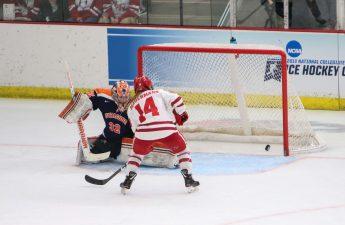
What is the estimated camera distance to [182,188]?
411 inches

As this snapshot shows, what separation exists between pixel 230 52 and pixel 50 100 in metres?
3.90

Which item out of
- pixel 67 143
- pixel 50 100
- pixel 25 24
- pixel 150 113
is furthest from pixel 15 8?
pixel 150 113

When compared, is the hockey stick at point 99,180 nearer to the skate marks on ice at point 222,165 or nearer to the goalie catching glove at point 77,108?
the skate marks on ice at point 222,165

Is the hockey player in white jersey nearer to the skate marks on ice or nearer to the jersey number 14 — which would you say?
the jersey number 14

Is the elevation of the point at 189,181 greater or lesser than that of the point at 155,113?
lesser

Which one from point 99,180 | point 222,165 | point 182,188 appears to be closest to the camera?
point 182,188

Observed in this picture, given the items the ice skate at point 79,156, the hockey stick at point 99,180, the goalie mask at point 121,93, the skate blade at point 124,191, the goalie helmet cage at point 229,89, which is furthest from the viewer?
the goalie helmet cage at point 229,89

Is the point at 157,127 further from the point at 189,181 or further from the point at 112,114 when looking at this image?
the point at 112,114

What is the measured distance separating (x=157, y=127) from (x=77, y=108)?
1.42m

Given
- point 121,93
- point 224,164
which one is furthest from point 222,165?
point 121,93

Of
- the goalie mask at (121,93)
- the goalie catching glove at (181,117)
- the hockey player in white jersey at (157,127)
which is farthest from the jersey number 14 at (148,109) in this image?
the goalie mask at (121,93)

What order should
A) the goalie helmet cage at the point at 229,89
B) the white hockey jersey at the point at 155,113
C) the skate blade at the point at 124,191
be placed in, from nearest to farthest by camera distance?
the white hockey jersey at the point at 155,113 < the skate blade at the point at 124,191 < the goalie helmet cage at the point at 229,89

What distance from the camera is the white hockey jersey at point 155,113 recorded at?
33.2 ft

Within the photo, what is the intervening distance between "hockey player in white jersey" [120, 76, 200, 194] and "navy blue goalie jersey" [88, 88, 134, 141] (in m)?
1.08
